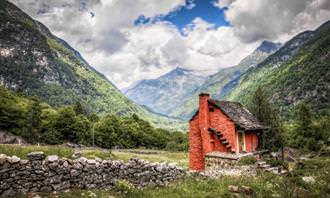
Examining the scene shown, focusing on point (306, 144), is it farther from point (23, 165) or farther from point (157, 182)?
point (23, 165)

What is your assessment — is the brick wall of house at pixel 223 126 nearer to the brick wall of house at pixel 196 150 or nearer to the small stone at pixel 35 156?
the brick wall of house at pixel 196 150

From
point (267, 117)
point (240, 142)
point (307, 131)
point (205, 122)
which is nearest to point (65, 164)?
point (205, 122)

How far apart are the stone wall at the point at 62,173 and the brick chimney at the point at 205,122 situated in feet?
53.5

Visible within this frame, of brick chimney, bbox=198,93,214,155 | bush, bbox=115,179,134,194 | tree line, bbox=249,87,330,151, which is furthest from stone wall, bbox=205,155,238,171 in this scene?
tree line, bbox=249,87,330,151

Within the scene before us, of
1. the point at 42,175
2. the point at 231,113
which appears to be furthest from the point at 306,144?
the point at 42,175

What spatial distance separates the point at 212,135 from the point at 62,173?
21.9 m

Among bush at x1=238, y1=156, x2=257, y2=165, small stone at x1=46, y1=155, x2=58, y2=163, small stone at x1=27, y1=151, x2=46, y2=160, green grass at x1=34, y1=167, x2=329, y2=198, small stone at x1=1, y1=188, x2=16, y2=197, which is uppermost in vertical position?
small stone at x1=27, y1=151, x2=46, y2=160

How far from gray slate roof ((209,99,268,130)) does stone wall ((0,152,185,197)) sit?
17.8 m

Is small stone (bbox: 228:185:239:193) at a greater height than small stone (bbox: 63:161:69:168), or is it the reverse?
small stone (bbox: 63:161:69:168)

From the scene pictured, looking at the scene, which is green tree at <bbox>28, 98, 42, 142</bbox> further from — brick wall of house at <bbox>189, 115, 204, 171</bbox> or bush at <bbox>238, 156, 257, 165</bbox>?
bush at <bbox>238, 156, 257, 165</bbox>

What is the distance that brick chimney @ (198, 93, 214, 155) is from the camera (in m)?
29.9

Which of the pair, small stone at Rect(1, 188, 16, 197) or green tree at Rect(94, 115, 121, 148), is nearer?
small stone at Rect(1, 188, 16, 197)

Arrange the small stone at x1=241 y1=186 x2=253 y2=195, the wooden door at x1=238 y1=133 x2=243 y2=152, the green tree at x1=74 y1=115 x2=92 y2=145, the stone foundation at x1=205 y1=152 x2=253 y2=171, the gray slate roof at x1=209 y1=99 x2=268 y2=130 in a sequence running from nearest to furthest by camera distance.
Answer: the small stone at x1=241 y1=186 x2=253 y2=195 < the stone foundation at x1=205 y1=152 x2=253 y2=171 < the gray slate roof at x1=209 y1=99 x2=268 y2=130 < the wooden door at x1=238 y1=133 x2=243 y2=152 < the green tree at x1=74 y1=115 x2=92 y2=145

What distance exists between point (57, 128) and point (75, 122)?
5780mm
